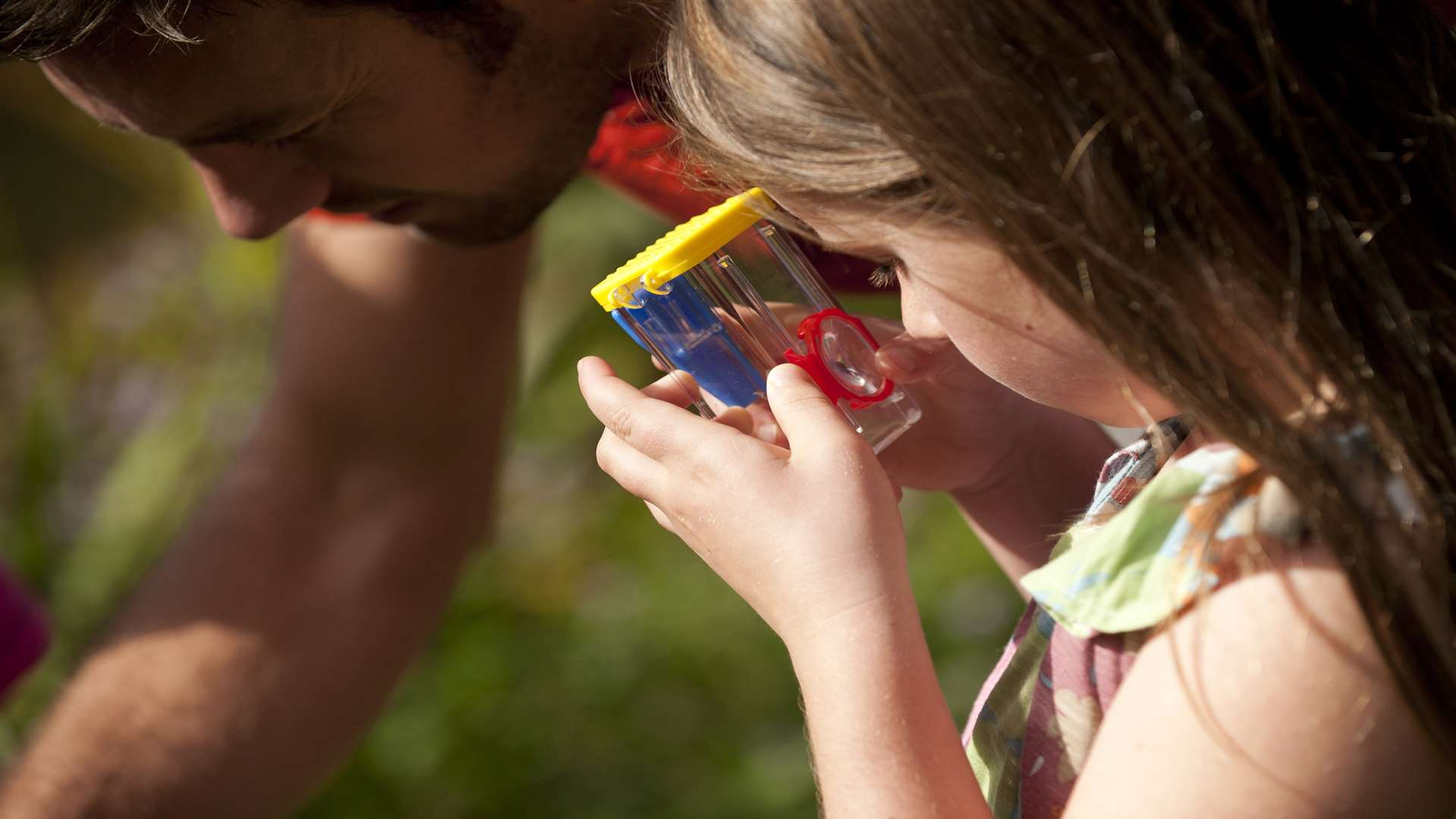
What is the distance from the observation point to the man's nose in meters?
1.23

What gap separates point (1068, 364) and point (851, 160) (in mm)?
197

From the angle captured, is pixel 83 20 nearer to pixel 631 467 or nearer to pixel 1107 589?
pixel 631 467

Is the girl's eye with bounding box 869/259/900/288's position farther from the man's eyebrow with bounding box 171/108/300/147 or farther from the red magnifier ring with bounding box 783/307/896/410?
the man's eyebrow with bounding box 171/108/300/147

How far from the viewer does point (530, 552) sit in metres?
3.05

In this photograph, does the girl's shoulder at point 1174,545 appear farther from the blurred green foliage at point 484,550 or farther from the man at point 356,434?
the blurred green foliage at point 484,550

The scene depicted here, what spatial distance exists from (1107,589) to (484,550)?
201 cm

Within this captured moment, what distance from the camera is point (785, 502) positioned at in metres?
0.93

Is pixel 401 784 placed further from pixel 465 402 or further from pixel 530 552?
pixel 465 402

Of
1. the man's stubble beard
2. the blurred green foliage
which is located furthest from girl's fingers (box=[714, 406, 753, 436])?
the blurred green foliage

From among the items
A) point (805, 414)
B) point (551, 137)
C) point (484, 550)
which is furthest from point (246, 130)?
point (484, 550)

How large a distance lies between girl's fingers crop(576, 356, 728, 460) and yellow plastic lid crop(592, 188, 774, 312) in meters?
0.08

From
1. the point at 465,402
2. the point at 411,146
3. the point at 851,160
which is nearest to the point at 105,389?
the point at 465,402

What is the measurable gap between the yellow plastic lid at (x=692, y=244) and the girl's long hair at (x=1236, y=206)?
17cm

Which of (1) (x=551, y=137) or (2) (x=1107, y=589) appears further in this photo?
(1) (x=551, y=137)
